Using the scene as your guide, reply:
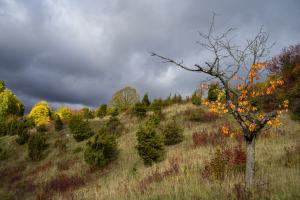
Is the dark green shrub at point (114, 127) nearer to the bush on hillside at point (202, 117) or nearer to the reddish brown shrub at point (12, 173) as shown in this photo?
the bush on hillside at point (202, 117)

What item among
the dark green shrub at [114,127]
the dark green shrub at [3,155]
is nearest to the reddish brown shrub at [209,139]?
the dark green shrub at [114,127]

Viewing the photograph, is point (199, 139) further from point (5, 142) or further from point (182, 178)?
point (5, 142)

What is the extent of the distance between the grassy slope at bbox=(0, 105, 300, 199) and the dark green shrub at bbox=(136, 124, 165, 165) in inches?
22.1

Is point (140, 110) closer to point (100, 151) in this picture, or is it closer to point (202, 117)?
point (202, 117)

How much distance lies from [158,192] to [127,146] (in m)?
12.5

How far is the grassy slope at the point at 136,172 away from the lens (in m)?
6.27

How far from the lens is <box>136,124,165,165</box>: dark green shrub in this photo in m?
14.0

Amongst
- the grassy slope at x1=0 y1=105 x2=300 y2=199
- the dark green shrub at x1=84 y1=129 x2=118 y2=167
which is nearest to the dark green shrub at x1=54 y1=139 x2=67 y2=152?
the grassy slope at x1=0 y1=105 x2=300 y2=199

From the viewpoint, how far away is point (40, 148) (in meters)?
21.4

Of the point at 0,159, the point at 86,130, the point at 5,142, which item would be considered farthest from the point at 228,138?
the point at 5,142

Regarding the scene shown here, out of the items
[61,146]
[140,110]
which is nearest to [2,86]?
[61,146]

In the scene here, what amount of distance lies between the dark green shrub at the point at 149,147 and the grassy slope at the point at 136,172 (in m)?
0.56

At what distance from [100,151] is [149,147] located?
12.4ft

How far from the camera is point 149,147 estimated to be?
46.2 ft
